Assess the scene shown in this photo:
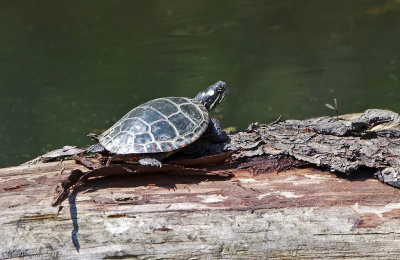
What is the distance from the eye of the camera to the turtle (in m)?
2.92

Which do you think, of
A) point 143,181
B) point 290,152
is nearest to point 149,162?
point 143,181

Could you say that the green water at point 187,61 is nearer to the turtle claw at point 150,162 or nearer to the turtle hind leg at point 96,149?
the turtle hind leg at point 96,149

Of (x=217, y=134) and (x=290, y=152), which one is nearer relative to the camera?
(x=290, y=152)

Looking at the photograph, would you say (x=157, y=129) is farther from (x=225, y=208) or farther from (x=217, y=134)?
(x=225, y=208)

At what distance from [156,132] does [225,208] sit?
2.20ft

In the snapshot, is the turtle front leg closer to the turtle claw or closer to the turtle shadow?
the turtle shadow

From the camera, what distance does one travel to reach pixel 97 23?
1029 cm

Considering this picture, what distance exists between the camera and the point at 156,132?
2.99 meters

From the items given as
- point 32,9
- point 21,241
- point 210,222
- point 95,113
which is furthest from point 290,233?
point 32,9

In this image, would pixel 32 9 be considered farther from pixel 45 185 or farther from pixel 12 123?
pixel 45 185

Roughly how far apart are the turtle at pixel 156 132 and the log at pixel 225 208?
0.39ft

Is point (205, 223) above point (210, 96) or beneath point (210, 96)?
beneath

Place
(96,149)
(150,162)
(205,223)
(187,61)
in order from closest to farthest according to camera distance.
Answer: (205,223) → (150,162) → (96,149) → (187,61)

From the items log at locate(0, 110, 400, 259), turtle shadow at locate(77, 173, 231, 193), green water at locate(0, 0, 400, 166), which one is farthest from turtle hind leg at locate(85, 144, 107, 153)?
green water at locate(0, 0, 400, 166)
